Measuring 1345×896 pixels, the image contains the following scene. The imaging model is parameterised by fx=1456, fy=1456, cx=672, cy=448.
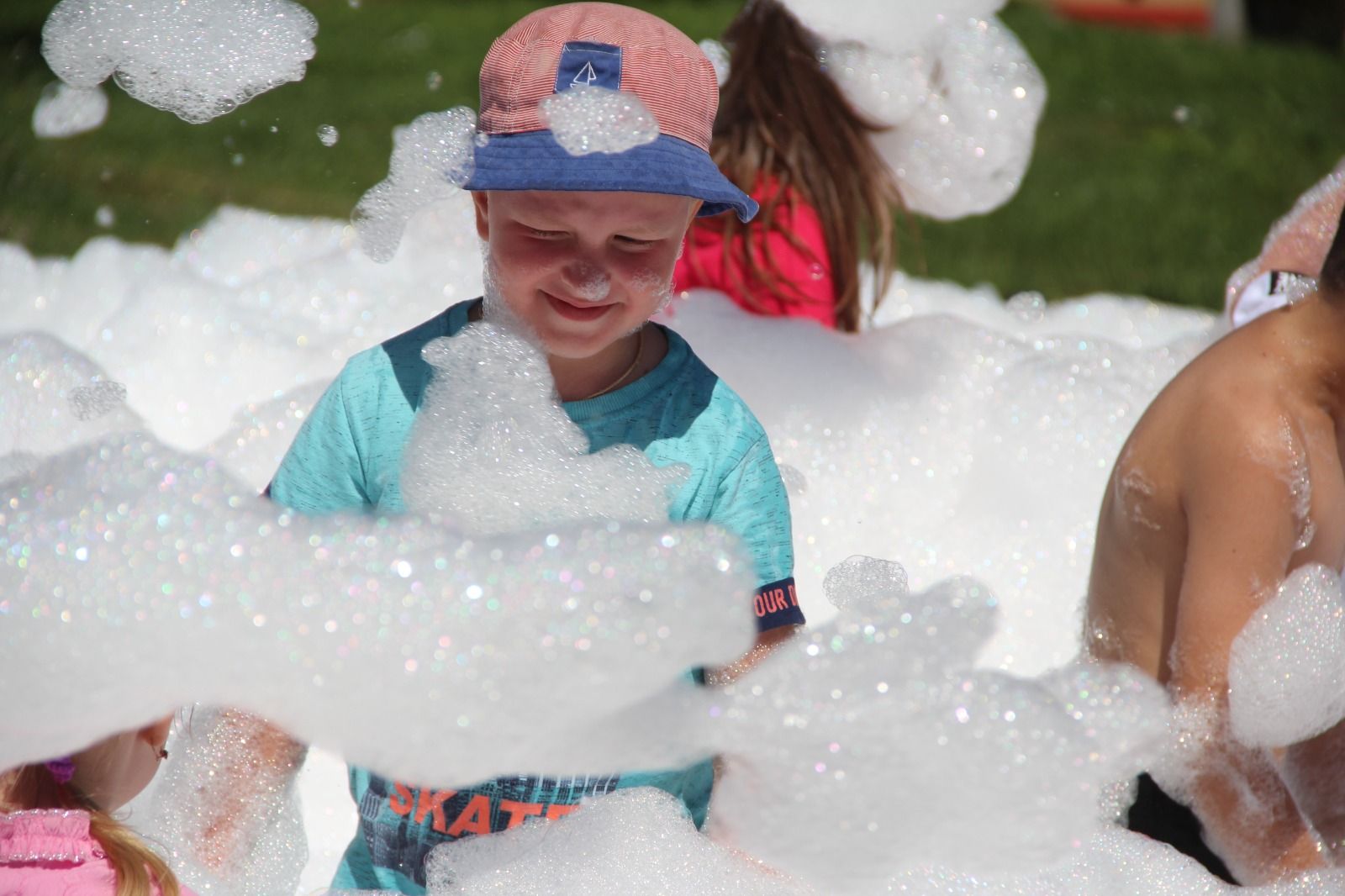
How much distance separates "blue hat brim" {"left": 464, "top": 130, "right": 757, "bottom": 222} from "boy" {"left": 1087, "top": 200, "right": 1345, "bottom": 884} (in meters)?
0.49

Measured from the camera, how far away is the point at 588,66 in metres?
1.11

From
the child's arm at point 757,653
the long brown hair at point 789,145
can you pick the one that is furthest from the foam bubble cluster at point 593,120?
the long brown hair at point 789,145

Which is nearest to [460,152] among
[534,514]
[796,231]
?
[534,514]

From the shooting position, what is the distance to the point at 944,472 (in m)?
1.93

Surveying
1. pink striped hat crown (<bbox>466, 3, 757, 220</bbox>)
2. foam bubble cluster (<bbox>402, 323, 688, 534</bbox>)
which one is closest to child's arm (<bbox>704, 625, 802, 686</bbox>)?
foam bubble cluster (<bbox>402, 323, 688, 534</bbox>)

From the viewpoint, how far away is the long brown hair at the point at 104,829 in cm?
103

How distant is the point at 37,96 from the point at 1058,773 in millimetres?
1743

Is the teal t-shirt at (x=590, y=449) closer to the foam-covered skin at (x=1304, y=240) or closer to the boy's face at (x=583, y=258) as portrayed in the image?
the boy's face at (x=583, y=258)

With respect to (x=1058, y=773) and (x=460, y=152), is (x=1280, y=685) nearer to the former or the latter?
(x=1058, y=773)

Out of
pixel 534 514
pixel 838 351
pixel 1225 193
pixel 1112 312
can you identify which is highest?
pixel 534 514

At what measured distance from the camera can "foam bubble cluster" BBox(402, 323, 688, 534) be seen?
1.19 meters

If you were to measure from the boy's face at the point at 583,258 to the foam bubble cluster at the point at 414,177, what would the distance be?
0.13 metres

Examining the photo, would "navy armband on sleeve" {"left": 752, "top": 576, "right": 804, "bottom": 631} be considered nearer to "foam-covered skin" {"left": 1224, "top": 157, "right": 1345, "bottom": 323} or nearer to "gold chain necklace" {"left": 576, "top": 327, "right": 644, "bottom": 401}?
"gold chain necklace" {"left": 576, "top": 327, "right": 644, "bottom": 401}

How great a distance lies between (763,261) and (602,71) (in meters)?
0.83
